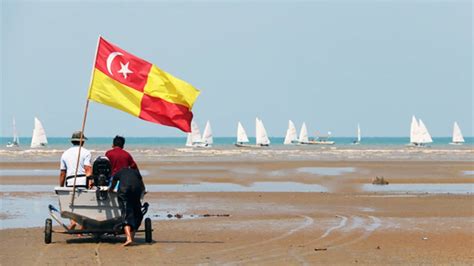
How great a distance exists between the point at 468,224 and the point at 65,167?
8.02 meters

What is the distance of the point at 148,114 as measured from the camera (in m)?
13.3

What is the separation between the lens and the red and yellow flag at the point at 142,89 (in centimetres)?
1327

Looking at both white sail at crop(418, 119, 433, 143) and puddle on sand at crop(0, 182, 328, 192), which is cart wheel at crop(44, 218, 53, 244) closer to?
puddle on sand at crop(0, 182, 328, 192)


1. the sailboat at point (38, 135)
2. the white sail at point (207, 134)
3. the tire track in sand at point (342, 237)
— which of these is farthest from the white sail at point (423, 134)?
the tire track in sand at point (342, 237)

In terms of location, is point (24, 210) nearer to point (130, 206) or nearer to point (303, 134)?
point (130, 206)

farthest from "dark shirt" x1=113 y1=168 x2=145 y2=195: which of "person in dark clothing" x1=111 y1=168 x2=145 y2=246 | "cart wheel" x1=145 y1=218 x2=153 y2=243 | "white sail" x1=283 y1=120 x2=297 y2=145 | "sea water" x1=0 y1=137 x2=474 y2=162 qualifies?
"white sail" x1=283 y1=120 x2=297 y2=145

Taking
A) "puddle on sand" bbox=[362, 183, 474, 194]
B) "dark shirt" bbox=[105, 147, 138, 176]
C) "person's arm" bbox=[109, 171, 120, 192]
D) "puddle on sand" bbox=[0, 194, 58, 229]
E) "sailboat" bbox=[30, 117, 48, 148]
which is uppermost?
"sailboat" bbox=[30, 117, 48, 148]

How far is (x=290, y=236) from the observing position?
14.2 m

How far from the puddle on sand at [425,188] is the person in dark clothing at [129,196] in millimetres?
14396

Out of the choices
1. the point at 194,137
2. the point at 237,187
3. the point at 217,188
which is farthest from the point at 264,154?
the point at 217,188

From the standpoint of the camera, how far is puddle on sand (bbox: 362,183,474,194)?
25.9m

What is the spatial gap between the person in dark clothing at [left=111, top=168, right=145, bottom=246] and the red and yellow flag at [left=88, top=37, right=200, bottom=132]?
40.2 inches

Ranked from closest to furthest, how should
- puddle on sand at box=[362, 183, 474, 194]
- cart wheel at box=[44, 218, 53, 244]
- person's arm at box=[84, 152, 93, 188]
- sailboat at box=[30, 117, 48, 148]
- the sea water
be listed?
cart wheel at box=[44, 218, 53, 244] → person's arm at box=[84, 152, 93, 188] → puddle on sand at box=[362, 183, 474, 194] → the sea water → sailboat at box=[30, 117, 48, 148]

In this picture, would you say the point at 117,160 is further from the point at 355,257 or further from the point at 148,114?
the point at 355,257
